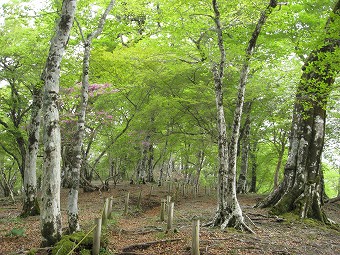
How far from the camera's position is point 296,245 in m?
8.75

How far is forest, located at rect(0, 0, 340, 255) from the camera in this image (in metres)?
8.48

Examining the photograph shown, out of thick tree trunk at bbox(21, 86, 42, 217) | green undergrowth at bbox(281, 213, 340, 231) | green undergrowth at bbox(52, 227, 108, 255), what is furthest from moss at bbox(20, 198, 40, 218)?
green undergrowth at bbox(281, 213, 340, 231)

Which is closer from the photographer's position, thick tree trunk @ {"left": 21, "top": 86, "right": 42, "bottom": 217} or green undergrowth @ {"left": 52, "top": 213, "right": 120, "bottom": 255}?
green undergrowth @ {"left": 52, "top": 213, "right": 120, "bottom": 255}

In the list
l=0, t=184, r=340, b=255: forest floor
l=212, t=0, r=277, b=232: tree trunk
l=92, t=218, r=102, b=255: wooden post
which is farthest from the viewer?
l=212, t=0, r=277, b=232: tree trunk

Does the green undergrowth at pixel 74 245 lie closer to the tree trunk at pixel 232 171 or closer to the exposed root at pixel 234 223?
the exposed root at pixel 234 223

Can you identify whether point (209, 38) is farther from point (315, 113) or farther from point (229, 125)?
point (229, 125)

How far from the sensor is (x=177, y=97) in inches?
706

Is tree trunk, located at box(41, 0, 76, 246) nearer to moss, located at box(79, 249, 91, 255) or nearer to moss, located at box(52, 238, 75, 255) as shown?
moss, located at box(52, 238, 75, 255)

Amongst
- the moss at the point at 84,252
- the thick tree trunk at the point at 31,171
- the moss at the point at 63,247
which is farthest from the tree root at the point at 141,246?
the thick tree trunk at the point at 31,171

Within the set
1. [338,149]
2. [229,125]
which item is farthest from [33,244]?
[338,149]

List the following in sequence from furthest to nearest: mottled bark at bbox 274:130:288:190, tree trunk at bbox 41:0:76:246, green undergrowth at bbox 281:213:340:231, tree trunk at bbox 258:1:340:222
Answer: mottled bark at bbox 274:130:288:190, tree trunk at bbox 258:1:340:222, green undergrowth at bbox 281:213:340:231, tree trunk at bbox 41:0:76:246

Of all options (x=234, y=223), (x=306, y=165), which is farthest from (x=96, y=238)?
(x=306, y=165)

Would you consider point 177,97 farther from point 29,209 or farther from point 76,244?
point 76,244

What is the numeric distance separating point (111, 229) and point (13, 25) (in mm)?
13635
